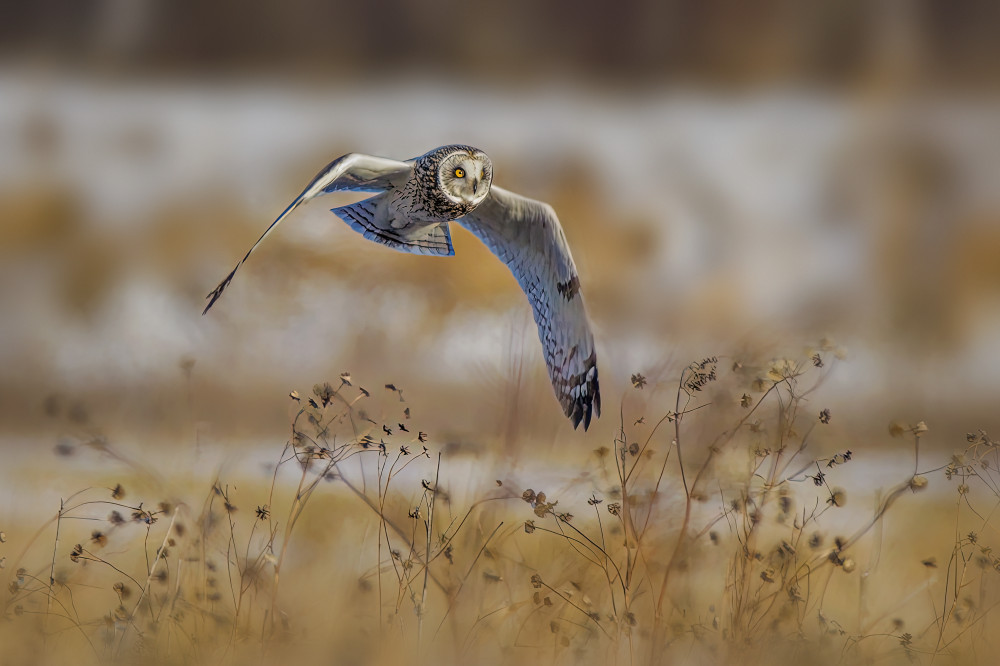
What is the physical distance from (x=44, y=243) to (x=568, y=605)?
6.69ft

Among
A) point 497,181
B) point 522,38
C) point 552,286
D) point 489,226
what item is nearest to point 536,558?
point 552,286

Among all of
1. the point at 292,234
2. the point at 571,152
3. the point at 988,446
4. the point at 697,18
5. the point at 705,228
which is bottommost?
the point at 988,446

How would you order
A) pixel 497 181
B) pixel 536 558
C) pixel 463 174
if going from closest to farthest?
1. pixel 463 174
2. pixel 536 558
3. pixel 497 181

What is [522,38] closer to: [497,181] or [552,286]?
Answer: [497,181]

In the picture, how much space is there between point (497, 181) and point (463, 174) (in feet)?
2.57

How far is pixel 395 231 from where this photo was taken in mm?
1891

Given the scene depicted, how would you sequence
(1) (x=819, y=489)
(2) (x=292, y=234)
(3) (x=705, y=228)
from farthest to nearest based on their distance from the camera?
(3) (x=705, y=228) → (2) (x=292, y=234) → (1) (x=819, y=489)

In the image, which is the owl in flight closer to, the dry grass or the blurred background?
the dry grass

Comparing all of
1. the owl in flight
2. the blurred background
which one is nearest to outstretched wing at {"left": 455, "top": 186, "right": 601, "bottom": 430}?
the owl in flight

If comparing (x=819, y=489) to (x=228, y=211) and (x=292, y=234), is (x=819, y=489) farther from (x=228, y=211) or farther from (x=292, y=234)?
(x=228, y=211)

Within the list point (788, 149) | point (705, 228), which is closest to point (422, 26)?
point (705, 228)

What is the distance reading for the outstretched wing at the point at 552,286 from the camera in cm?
176

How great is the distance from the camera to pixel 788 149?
2670mm

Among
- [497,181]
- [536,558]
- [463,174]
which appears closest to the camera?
[463,174]
